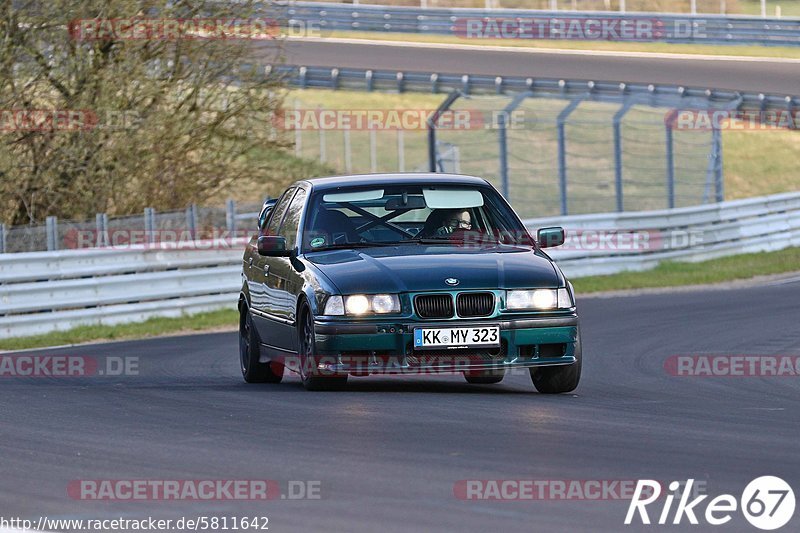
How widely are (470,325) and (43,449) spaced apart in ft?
9.56

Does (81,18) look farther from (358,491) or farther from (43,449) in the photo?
(358,491)

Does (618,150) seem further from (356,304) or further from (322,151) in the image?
(322,151)

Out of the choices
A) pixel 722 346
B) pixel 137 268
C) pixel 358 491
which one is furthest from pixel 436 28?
pixel 358 491

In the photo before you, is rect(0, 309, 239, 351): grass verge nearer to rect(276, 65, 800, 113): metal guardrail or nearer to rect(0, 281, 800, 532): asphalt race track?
rect(0, 281, 800, 532): asphalt race track

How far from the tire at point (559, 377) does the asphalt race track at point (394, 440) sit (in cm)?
10

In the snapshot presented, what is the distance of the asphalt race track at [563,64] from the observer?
38.4 metres

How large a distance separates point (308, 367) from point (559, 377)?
1643 millimetres

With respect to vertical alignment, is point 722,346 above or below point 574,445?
below

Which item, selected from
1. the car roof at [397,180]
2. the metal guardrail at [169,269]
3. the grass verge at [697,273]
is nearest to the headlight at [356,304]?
the car roof at [397,180]

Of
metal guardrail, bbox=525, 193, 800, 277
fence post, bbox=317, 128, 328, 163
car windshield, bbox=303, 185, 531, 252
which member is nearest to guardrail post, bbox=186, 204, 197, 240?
metal guardrail, bbox=525, 193, 800, 277

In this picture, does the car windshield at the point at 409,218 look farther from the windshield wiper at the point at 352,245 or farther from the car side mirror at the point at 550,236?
the car side mirror at the point at 550,236

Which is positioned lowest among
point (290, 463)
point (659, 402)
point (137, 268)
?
point (137, 268)

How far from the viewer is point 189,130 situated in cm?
2366

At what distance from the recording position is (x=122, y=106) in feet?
76.2
